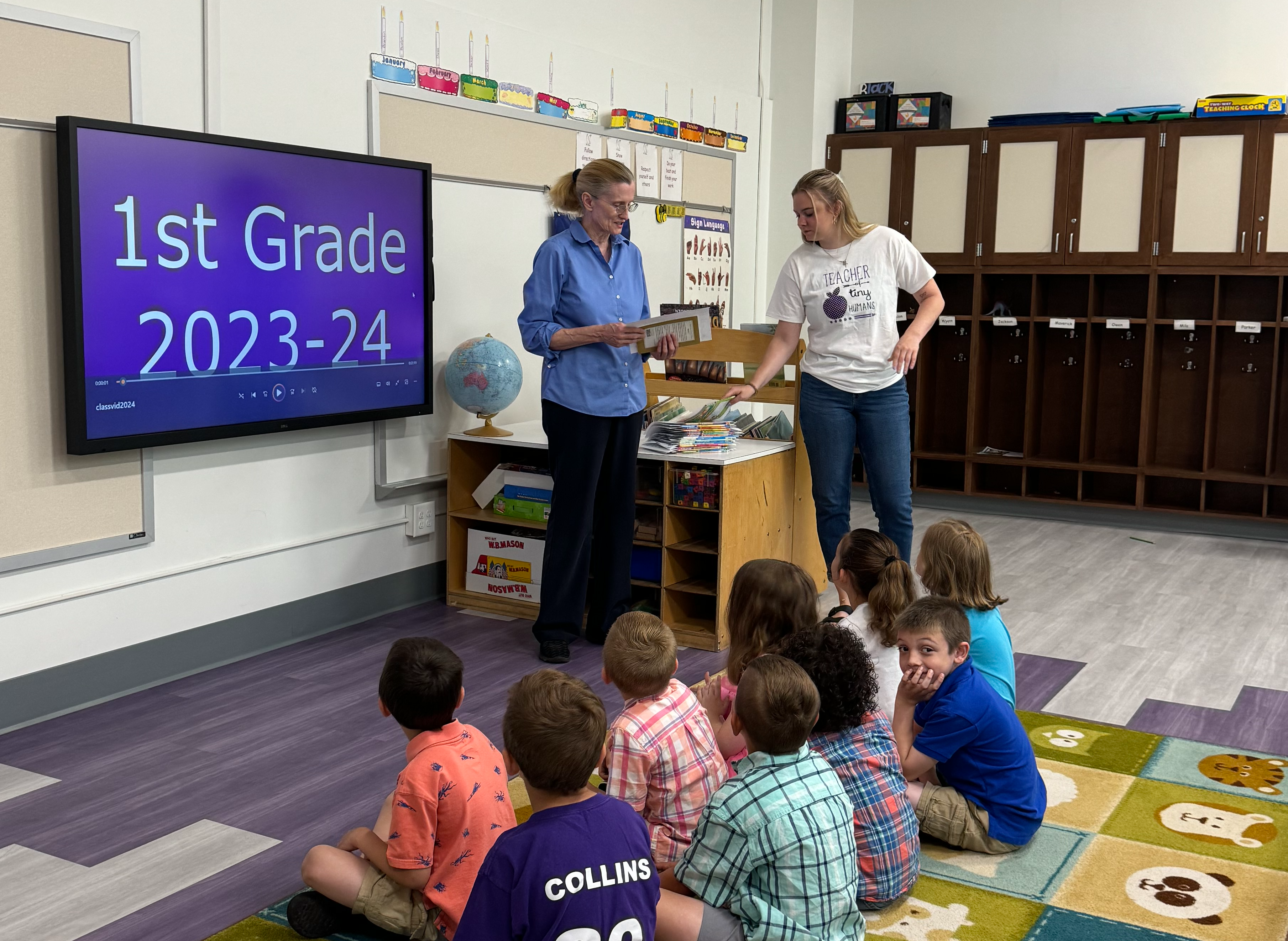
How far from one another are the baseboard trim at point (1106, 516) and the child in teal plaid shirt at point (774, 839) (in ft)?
16.7

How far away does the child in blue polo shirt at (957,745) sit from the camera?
240 centimetres

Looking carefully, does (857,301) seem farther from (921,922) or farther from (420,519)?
(921,922)

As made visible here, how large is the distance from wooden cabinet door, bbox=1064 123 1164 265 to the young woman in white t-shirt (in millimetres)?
2645

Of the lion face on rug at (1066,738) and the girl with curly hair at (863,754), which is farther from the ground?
the girl with curly hair at (863,754)

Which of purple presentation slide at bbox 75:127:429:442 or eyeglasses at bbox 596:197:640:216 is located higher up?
eyeglasses at bbox 596:197:640:216

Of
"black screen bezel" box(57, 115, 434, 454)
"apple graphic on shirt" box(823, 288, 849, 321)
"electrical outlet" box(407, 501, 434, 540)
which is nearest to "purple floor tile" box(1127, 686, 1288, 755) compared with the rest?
"apple graphic on shirt" box(823, 288, 849, 321)

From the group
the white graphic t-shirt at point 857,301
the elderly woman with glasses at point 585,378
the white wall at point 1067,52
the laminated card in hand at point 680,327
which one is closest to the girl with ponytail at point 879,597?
the laminated card in hand at point 680,327

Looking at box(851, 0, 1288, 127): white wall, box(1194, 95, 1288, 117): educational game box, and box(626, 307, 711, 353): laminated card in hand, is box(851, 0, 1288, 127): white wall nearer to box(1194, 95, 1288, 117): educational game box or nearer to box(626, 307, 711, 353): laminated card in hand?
box(1194, 95, 1288, 117): educational game box

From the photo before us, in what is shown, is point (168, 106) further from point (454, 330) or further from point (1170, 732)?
point (1170, 732)

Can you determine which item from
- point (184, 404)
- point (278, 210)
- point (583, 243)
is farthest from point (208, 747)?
point (583, 243)

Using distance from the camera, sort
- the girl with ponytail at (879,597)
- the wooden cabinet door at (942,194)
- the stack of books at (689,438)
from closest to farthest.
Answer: the girl with ponytail at (879,597)
the stack of books at (689,438)
the wooden cabinet door at (942,194)

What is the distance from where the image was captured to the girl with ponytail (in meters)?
2.65

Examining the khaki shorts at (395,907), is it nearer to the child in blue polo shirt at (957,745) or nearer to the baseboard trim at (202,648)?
the child in blue polo shirt at (957,745)

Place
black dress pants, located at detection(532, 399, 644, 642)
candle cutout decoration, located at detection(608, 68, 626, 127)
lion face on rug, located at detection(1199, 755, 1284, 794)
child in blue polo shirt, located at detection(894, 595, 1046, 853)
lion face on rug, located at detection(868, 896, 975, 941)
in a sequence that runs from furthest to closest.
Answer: candle cutout decoration, located at detection(608, 68, 626, 127), black dress pants, located at detection(532, 399, 644, 642), lion face on rug, located at detection(1199, 755, 1284, 794), child in blue polo shirt, located at detection(894, 595, 1046, 853), lion face on rug, located at detection(868, 896, 975, 941)
